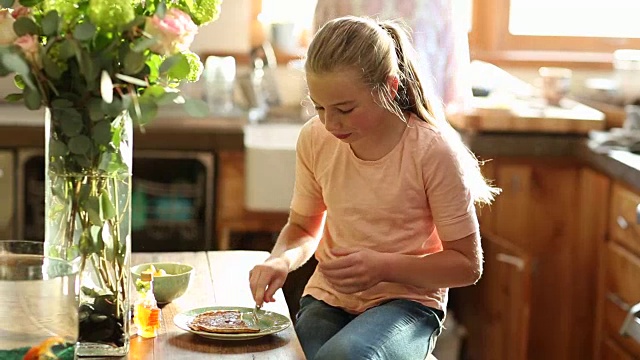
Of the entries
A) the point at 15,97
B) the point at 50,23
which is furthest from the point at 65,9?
the point at 15,97

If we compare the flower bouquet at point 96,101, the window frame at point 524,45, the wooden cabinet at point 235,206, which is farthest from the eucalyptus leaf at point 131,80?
the window frame at point 524,45

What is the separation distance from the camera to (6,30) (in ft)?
5.08

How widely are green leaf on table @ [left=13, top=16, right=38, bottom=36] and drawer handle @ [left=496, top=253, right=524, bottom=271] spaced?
1.94 metres

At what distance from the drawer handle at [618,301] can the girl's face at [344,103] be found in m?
1.53

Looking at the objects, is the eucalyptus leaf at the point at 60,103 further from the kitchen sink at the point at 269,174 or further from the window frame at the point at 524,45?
the window frame at the point at 524,45

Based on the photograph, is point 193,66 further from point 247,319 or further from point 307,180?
point 307,180

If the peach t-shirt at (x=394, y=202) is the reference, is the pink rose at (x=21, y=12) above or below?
above

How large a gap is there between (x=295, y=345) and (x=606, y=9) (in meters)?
3.15

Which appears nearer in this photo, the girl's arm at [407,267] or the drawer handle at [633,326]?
the girl's arm at [407,267]

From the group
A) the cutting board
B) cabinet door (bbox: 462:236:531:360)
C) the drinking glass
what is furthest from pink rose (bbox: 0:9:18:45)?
the cutting board

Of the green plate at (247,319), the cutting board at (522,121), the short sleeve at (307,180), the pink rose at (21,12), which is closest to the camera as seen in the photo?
the pink rose at (21,12)

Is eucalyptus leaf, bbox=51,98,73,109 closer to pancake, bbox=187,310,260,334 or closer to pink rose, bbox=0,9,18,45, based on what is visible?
pink rose, bbox=0,9,18,45

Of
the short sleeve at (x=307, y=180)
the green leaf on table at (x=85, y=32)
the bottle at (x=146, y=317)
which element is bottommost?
the bottle at (x=146, y=317)

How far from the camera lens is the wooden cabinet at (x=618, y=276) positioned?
10.2 feet
